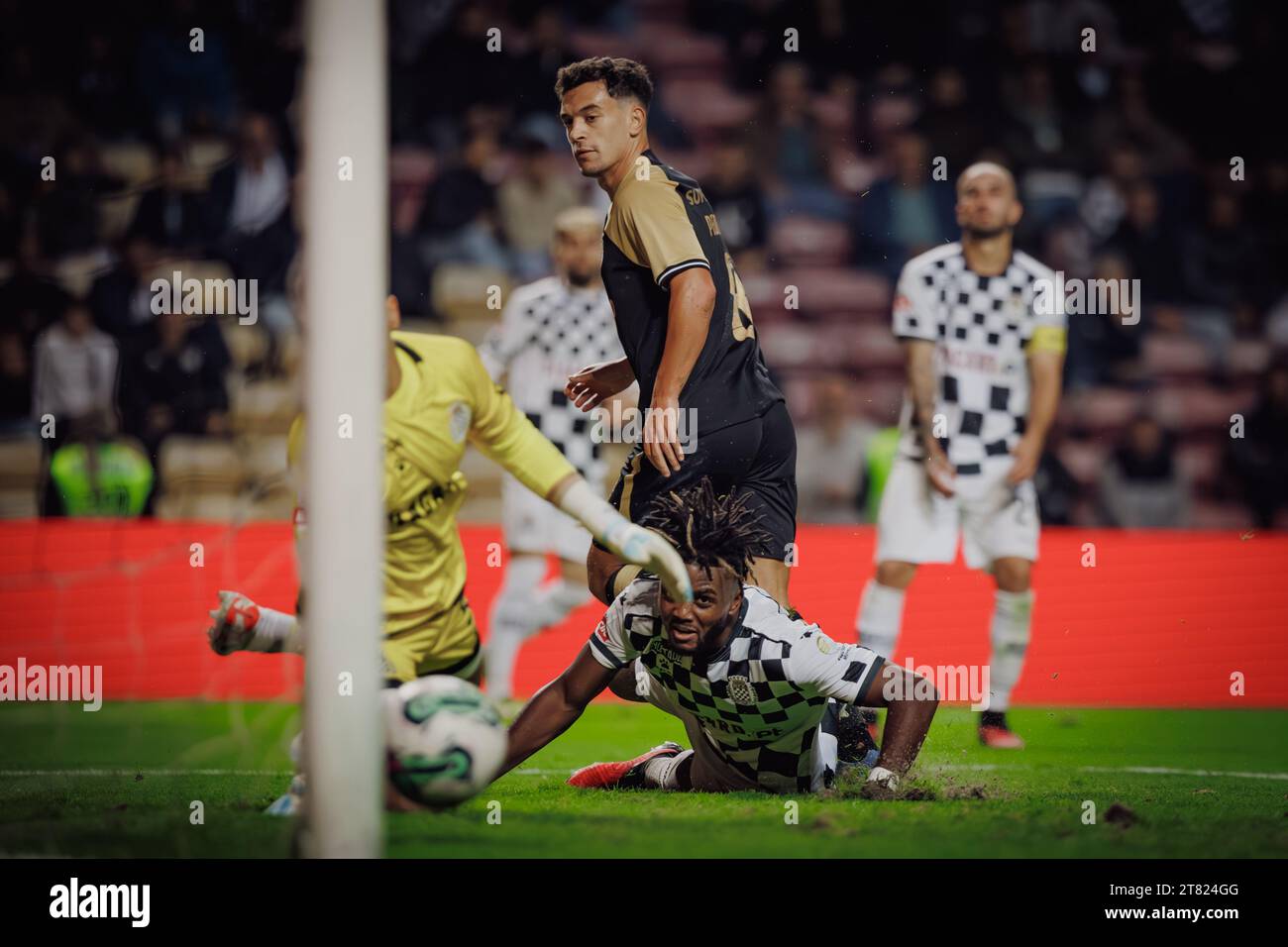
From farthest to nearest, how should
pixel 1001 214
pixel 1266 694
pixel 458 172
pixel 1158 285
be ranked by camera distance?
pixel 1158 285 < pixel 458 172 < pixel 1266 694 < pixel 1001 214

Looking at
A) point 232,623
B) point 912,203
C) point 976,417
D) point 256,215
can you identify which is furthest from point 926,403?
point 256,215

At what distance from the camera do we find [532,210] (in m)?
9.88

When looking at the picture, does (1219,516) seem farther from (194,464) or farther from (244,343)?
(194,464)

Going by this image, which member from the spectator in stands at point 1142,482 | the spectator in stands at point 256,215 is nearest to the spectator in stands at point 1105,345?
the spectator in stands at point 1142,482

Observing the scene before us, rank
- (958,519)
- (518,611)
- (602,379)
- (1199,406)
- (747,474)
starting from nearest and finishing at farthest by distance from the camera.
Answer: (747,474) < (602,379) < (958,519) < (518,611) < (1199,406)

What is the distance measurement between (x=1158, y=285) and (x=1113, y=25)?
1994mm

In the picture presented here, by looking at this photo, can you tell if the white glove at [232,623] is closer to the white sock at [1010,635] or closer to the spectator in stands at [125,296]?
the white sock at [1010,635]

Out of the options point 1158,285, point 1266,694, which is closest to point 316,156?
point 1266,694

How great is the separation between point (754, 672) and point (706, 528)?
42 cm

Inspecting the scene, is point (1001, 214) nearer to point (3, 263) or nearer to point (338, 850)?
point (338, 850)

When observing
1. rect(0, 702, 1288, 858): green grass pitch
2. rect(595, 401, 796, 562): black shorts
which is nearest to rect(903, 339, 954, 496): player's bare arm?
rect(0, 702, 1288, 858): green grass pitch

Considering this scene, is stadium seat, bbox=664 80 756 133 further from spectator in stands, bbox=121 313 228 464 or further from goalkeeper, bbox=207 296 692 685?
goalkeeper, bbox=207 296 692 685

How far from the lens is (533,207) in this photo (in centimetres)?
988

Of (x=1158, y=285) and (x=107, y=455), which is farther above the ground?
(x=1158, y=285)
